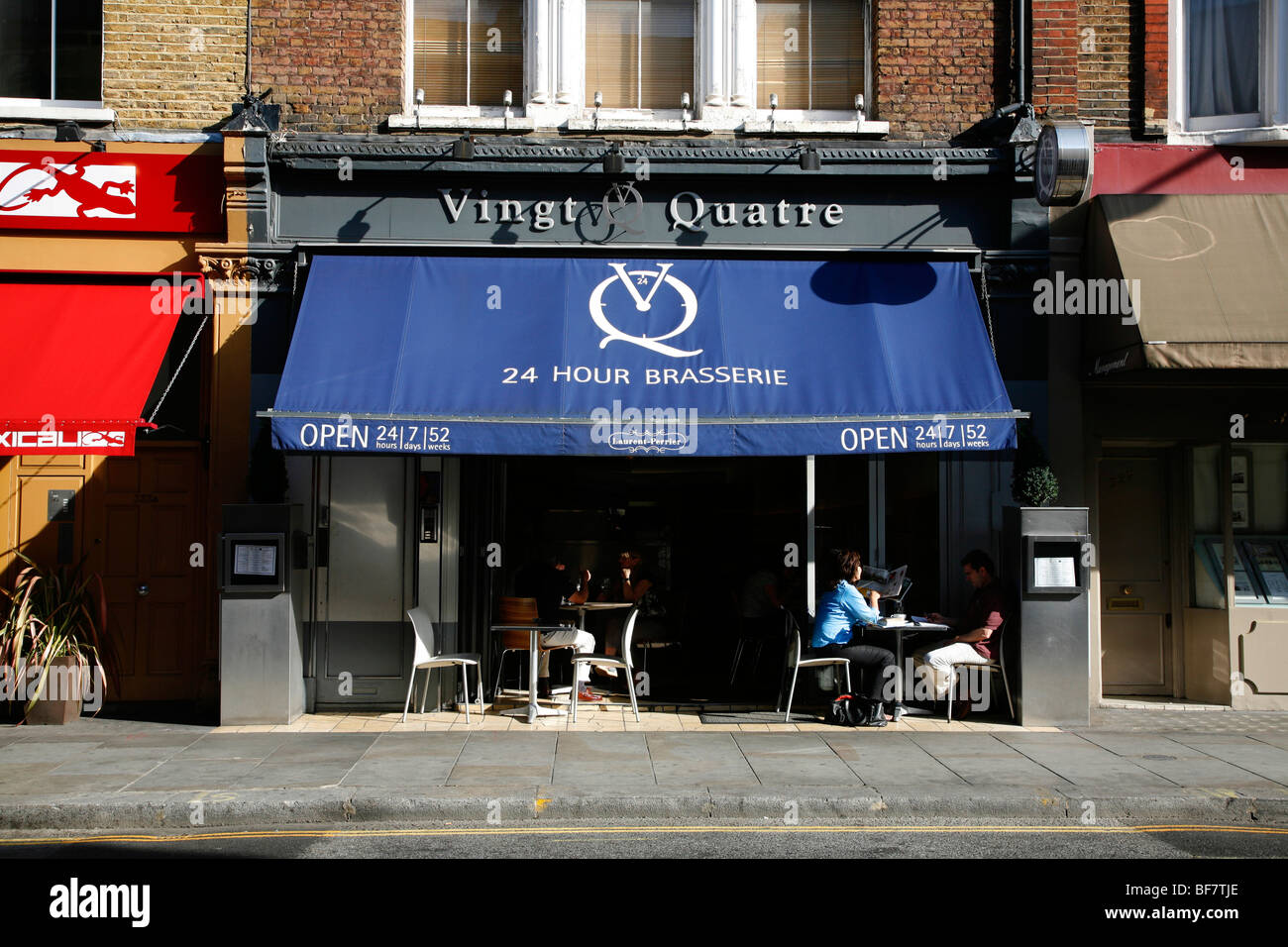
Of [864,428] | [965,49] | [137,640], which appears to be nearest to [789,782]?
[864,428]

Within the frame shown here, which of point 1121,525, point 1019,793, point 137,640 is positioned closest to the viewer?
point 1019,793

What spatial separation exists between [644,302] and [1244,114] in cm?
650

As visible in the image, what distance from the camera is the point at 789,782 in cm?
777

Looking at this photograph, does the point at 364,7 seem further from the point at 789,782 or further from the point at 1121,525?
the point at 1121,525

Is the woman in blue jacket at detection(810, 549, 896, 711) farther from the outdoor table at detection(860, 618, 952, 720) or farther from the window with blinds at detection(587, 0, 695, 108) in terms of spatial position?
the window with blinds at detection(587, 0, 695, 108)

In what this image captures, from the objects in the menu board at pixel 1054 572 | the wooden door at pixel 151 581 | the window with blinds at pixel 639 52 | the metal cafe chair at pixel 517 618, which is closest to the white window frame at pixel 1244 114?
the menu board at pixel 1054 572

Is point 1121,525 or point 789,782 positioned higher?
point 1121,525

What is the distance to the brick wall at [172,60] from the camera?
11.1 metres

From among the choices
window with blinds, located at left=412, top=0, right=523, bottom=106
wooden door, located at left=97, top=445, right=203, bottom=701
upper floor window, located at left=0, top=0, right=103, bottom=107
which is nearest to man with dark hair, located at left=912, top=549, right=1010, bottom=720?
window with blinds, located at left=412, top=0, right=523, bottom=106

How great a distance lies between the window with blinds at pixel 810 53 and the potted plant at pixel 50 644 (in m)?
8.24

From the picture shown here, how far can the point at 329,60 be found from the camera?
36.6 ft

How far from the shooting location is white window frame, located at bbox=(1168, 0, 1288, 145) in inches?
444

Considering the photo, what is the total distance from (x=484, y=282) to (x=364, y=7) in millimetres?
3141
